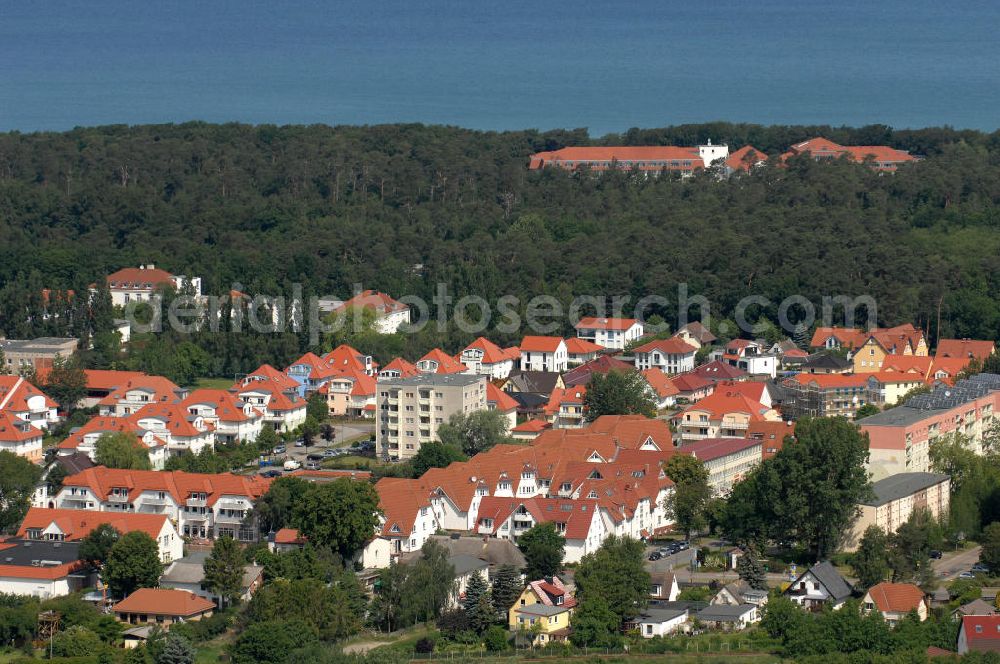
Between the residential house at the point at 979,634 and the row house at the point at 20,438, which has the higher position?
the row house at the point at 20,438

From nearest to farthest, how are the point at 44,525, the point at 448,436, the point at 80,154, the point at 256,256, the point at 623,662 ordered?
the point at 623,662, the point at 44,525, the point at 448,436, the point at 256,256, the point at 80,154

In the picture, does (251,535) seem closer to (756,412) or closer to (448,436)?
(448,436)

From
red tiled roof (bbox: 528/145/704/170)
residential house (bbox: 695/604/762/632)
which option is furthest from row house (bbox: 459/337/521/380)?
red tiled roof (bbox: 528/145/704/170)

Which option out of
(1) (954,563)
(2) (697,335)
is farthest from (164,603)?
(2) (697,335)

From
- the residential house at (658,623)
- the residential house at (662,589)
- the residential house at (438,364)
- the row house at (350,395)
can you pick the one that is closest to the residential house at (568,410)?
the residential house at (438,364)

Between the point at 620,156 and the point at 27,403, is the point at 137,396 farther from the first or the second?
the point at 620,156

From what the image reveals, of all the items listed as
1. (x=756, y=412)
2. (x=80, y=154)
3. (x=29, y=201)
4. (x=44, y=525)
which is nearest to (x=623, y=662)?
(x=44, y=525)

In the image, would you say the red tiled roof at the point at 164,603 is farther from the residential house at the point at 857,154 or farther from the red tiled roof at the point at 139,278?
the residential house at the point at 857,154
